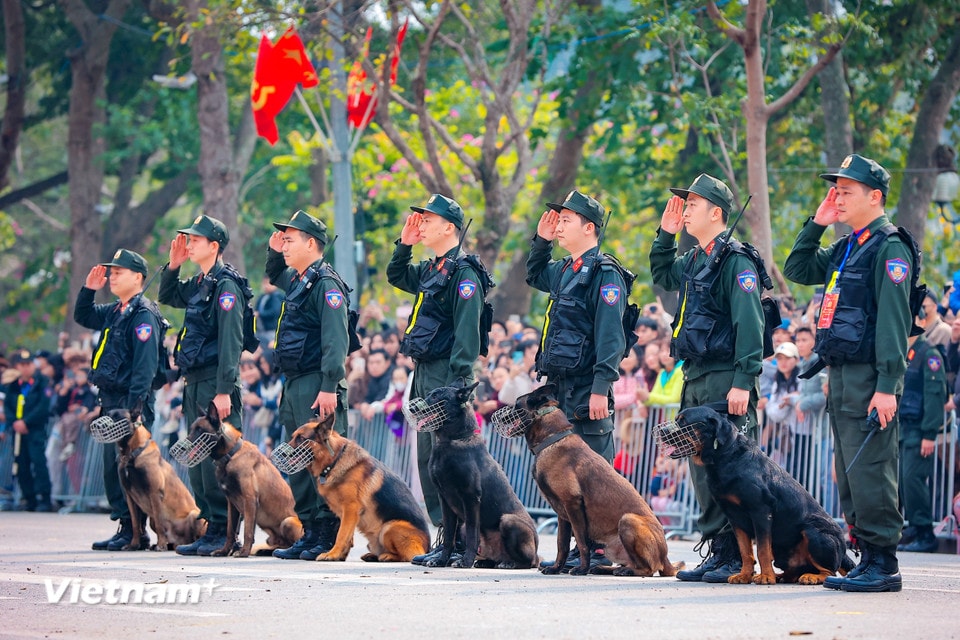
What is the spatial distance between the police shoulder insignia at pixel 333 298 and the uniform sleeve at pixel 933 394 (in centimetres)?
527

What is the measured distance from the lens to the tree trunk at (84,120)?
26.6 m

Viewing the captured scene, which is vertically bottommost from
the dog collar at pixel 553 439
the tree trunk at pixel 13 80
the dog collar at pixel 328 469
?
the dog collar at pixel 328 469

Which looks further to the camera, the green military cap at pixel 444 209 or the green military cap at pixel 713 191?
the green military cap at pixel 444 209

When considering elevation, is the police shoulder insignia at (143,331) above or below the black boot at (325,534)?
above

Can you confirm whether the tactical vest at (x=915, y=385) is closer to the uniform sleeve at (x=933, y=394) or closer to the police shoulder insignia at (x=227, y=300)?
the uniform sleeve at (x=933, y=394)

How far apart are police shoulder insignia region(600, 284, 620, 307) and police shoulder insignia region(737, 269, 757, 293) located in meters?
1.04

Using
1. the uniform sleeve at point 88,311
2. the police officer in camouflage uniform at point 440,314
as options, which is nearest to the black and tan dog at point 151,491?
the uniform sleeve at point 88,311

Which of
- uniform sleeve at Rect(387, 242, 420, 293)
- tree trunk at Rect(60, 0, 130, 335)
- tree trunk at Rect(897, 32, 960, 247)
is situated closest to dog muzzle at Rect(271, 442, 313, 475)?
uniform sleeve at Rect(387, 242, 420, 293)

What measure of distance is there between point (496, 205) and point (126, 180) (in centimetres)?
1304

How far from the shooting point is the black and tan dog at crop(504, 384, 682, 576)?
330 inches

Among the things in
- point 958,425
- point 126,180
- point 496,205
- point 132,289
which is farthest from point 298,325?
point 126,180

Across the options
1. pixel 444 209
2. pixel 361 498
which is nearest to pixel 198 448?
pixel 361 498

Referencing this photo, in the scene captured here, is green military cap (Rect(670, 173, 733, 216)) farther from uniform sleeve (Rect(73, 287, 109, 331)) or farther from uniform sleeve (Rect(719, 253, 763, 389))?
uniform sleeve (Rect(73, 287, 109, 331))

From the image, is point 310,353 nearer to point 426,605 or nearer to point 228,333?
point 228,333
